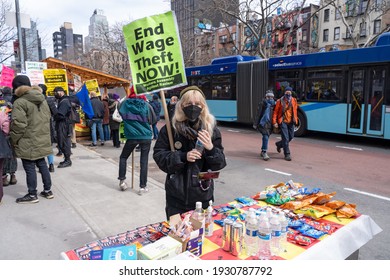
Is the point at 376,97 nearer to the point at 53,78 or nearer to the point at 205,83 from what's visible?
the point at 205,83

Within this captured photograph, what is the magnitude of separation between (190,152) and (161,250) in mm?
859

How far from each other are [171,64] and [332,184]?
483cm

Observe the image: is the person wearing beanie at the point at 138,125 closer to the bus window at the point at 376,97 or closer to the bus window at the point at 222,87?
the bus window at the point at 376,97

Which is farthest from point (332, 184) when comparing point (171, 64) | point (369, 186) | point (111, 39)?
point (111, 39)

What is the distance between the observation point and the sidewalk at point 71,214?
3732 millimetres

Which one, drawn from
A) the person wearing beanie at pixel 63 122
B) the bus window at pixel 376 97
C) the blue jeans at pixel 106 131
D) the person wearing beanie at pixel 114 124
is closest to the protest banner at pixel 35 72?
the person wearing beanie at pixel 114 124

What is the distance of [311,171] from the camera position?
747cm

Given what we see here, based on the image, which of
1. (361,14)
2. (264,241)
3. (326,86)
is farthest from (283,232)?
(361,14)

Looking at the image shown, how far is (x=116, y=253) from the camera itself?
1866 millimetres

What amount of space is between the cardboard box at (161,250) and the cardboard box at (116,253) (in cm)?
5

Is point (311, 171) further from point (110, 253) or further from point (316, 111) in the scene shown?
point (110, 253)

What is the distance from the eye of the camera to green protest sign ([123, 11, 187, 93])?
9.71 feet

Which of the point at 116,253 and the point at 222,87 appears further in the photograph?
the point at 222,87

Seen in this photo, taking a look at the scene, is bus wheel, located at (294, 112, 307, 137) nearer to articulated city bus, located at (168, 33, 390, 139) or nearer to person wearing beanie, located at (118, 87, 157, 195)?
articulated city bus, located at (168, 33, 390, 139)
